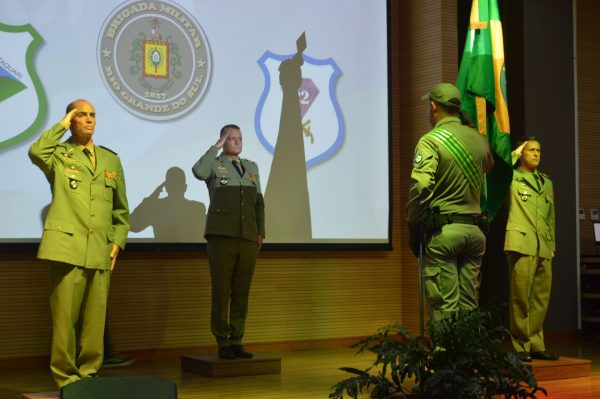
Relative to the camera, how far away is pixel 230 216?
19.4 feet

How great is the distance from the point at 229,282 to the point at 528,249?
6.28ft

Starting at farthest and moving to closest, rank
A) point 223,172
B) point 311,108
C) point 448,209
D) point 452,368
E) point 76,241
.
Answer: point 311,108, point 223,172, point 448,209, point 76,241, point 452,368

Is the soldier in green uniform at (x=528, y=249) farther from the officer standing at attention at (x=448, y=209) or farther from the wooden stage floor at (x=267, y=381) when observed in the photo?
the officer standing at attention at (x=448, y=209)

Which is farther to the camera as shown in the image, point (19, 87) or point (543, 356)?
point (19, 87)

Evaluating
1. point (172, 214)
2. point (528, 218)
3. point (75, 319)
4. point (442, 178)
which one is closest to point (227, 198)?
point (172, 214)

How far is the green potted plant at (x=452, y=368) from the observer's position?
9.19 feet

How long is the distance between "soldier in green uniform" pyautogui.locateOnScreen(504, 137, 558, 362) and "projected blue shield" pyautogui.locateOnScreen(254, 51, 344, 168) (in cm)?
177

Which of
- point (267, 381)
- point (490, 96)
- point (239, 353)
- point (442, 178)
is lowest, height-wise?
point (267, 381)

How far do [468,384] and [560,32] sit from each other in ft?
20.2

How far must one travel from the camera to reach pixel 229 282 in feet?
19.6

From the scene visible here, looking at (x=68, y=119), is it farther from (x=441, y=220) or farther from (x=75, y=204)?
(x=441, y=220)

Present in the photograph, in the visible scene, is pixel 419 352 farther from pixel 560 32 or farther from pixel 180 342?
pixel 560 32

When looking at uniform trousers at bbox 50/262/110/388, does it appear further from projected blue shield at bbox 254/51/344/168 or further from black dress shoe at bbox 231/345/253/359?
projected blue shield at bbox 254/51/344/168

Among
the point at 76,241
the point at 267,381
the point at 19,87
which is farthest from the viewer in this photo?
the point at 19,87
